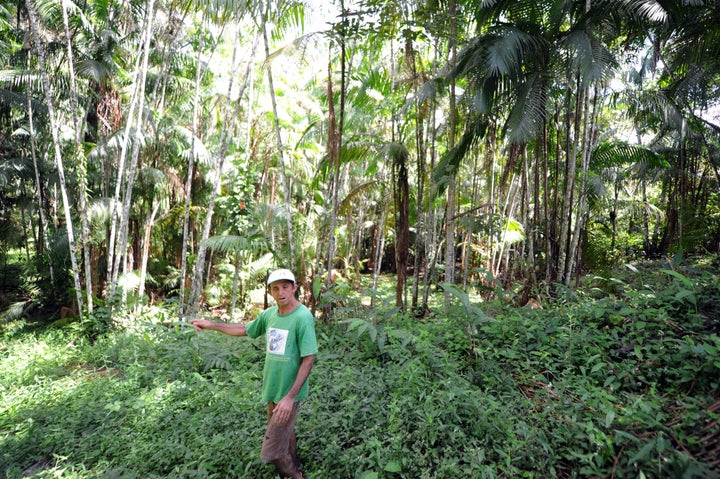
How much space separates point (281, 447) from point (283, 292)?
110 centimetres

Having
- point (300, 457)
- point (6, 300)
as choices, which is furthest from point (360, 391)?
point (6, 300)

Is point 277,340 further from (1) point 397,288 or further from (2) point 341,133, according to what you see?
(1) point 397,288

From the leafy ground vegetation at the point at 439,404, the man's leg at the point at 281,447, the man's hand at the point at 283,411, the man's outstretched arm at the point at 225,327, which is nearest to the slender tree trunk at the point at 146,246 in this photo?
the leafy ground vegetation at the point at 439,404

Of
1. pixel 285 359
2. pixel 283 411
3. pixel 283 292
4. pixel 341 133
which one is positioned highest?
pixel 341 133

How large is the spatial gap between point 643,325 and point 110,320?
8422 millimetres

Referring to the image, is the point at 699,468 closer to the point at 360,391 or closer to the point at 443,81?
the point at 360,391

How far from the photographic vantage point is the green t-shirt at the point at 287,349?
2.67 metres

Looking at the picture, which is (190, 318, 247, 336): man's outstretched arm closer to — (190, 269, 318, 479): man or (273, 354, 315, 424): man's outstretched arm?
(190, 269, 318, 479): man

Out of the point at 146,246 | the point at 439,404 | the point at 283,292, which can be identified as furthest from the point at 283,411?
the point at 146,246

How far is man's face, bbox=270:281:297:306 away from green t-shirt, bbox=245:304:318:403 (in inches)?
3.6

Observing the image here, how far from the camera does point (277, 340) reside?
Answer: 8.98ft

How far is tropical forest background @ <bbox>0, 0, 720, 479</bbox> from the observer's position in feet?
9.87

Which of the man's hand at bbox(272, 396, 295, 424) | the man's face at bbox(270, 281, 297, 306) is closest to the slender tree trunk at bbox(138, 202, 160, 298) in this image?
the man's face at bbox(270, 281, 297, 306)

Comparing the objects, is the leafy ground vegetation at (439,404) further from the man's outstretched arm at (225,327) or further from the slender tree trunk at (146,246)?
the slender tree trunk at (146,246)
